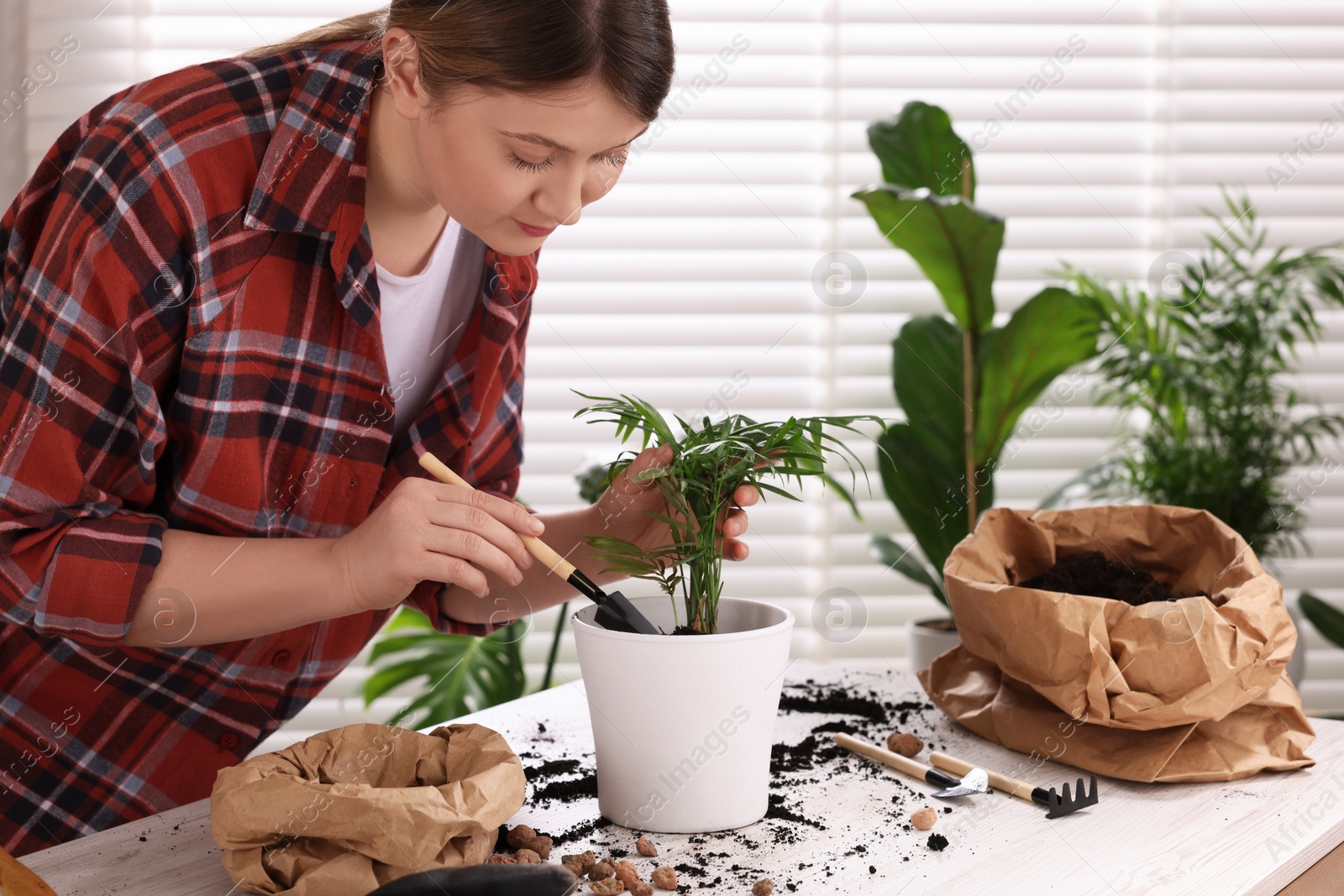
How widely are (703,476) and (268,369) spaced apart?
0.41m

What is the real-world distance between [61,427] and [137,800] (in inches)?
17.7

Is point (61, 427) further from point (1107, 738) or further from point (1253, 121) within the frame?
point (1253, 121)

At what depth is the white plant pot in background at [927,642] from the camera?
6.29ft

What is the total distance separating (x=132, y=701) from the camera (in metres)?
1.05

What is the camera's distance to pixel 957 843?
81 centimetres

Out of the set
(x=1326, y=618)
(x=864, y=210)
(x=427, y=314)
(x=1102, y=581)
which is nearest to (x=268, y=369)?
(x=427, y=314)

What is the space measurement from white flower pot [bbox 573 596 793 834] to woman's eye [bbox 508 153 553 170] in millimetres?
375

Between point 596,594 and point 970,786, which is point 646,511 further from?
point 970,786

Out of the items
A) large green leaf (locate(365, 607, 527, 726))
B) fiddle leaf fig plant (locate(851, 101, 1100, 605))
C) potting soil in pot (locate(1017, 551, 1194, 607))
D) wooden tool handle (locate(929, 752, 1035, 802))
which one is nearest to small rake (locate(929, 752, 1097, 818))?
wooden tool handle (locate(929, 752, 1035, 802))

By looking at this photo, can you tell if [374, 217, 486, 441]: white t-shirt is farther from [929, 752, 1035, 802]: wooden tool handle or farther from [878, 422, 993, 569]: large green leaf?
[878, 422, 993, 569]: large green leaf

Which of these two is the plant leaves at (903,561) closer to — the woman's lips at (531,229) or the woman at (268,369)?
the woman at (268,369)

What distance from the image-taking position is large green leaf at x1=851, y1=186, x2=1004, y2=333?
5.90ft

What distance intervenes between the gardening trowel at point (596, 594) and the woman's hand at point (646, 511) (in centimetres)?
8

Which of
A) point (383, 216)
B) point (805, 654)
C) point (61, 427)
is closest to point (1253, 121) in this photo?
point (805, 654)
